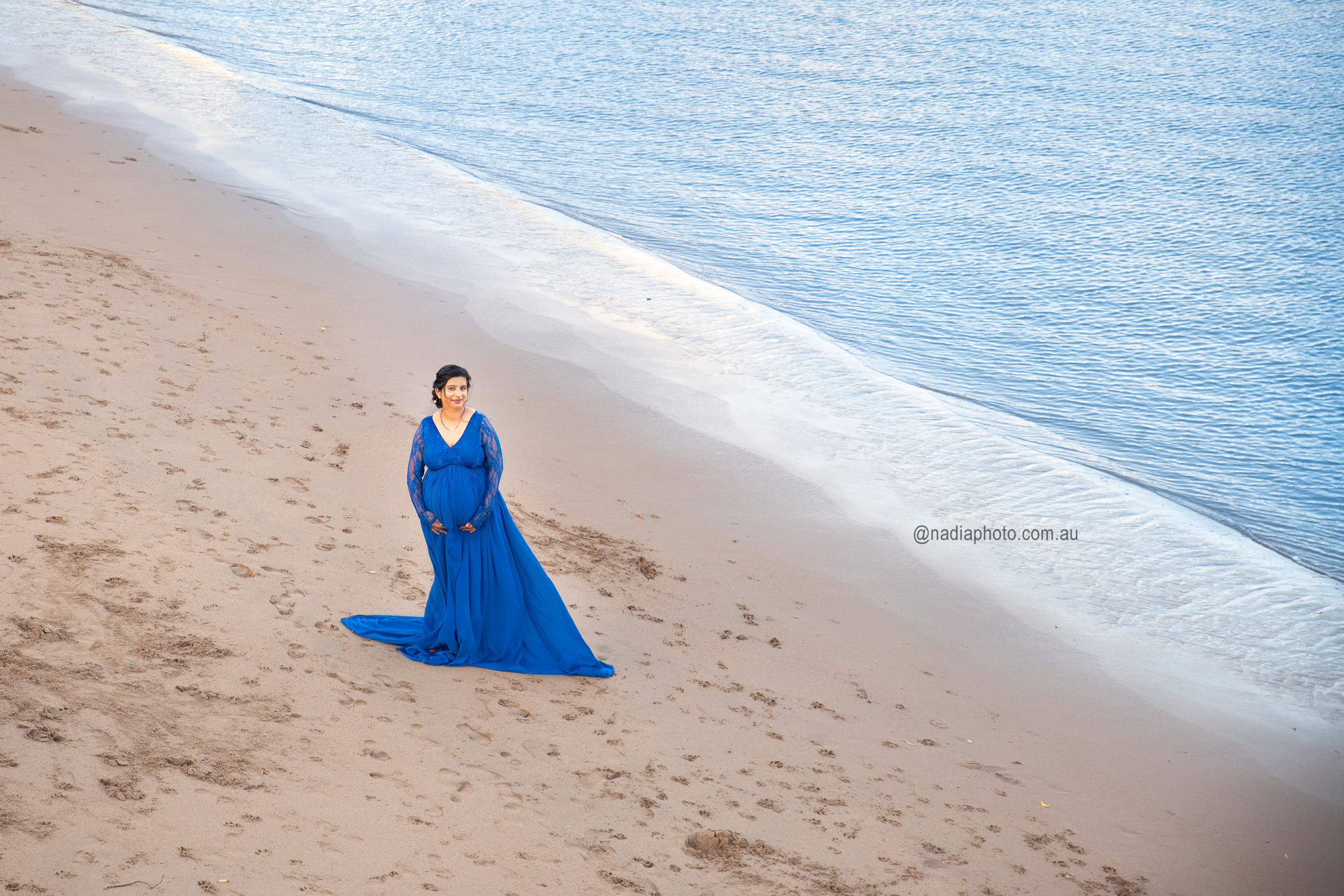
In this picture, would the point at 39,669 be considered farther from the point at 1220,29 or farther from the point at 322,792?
the point at 1220,29

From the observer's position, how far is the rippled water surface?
13.3 metres

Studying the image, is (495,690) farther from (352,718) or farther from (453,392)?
(453,392)

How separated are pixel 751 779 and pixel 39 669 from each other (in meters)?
3.67

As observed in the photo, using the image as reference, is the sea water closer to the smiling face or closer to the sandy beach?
the sandy beach

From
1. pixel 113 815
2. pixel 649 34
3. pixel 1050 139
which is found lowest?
pixel 113 815

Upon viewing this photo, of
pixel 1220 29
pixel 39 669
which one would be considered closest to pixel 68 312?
pixel 39 669

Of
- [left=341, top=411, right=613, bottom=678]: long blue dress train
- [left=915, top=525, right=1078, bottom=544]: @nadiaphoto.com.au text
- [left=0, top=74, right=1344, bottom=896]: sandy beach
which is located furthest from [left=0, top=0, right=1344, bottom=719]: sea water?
[left=341, top=411, right=613, bottom=678]: long blue dress train

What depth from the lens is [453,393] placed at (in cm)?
548

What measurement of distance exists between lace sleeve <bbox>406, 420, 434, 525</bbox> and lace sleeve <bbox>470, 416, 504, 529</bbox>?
0.95 feet

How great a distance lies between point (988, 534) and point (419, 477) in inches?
228

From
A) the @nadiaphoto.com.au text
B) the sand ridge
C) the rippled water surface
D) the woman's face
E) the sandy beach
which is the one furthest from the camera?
the rippled water surface

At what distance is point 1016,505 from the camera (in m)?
9.77

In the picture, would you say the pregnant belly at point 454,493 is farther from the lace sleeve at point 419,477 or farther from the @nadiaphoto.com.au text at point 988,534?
the @nadiaphoto.com.au text at point 988,534

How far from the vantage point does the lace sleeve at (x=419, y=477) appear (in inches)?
221
